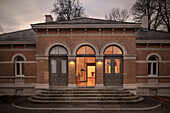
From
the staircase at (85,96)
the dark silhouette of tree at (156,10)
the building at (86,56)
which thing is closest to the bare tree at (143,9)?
the dark silhouette of tree at (156,10)

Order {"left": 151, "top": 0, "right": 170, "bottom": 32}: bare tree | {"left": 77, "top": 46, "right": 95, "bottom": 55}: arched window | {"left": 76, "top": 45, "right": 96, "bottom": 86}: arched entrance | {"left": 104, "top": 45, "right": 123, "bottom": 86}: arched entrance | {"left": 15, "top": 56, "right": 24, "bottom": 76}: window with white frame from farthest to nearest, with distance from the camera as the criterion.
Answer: {"left": 151, "top": 0, "right": 170, "bottom": 32}: bare tree, {"left": 76, "top": 45, "right": 96, "bottom": 86}: arched entrance, {"left": 15, "top": 56, "right": 24, "bottom": 76}: window with white frame, {"left": 77, "top": 46, "right": 95, "bottom": 55}: arched window, {"left": 104, "top": 45, "right": 123, "bottom": 86}: arched entrance

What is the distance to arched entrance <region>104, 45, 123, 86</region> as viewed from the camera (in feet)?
30.0

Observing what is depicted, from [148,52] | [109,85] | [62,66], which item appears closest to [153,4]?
[148,52]

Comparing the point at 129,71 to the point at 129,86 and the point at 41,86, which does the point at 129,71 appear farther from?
the point at 41,86

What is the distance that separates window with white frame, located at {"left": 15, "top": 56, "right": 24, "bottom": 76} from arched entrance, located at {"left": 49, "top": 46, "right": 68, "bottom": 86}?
121 inches

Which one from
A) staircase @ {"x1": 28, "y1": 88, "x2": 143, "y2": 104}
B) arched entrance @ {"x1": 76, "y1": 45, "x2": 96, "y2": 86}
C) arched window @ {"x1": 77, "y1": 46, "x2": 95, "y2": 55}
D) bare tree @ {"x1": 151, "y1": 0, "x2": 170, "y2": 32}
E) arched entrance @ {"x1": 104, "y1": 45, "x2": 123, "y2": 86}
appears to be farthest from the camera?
bare tree @ {"x1": 151, "y1": 0, "x2": 170, "y2": 32}

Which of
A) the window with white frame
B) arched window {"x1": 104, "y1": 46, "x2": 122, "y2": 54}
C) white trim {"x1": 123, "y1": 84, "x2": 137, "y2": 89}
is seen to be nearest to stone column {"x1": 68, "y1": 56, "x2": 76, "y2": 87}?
arched window {"x1": 104, "y1": 46, "x2": 122, "y2": 54}

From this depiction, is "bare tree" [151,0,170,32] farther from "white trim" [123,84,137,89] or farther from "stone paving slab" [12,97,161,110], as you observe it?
"stone paving slab" [12,97,161,110]

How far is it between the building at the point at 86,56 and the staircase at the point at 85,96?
623mm

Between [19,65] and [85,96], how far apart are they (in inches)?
276

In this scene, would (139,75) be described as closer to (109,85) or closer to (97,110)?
(109,85)

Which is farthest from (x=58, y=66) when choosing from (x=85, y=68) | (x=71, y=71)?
(x=85, y=68)

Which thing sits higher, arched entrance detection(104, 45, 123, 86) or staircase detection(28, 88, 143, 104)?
arched entrance detection(104, 45, 123, 86)

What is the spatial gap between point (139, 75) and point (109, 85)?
3.08 m
